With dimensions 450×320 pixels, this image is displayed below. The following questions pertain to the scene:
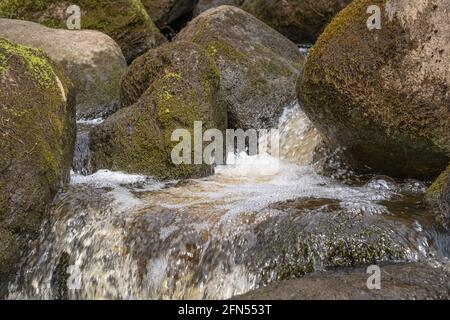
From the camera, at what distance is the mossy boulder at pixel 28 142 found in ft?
19.6

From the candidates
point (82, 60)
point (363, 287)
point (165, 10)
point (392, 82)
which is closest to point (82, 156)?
point (82, 60)

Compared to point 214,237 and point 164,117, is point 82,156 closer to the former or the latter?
point 164,117

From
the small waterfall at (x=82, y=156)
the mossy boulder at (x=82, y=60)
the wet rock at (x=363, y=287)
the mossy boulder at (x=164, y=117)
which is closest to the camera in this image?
the wet rock at (x=363, y=287)

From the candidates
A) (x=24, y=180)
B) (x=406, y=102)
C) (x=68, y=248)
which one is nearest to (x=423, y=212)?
(x=406, y=102)

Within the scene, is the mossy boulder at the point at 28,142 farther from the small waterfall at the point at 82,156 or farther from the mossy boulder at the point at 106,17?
the mossy boulder at the point at 106,17

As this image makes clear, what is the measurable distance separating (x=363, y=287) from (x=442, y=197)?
161cm

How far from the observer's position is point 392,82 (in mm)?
6484

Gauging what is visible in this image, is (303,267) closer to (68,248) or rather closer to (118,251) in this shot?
(118,251)

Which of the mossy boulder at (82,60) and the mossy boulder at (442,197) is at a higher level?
the mossy boulder at (82,60)

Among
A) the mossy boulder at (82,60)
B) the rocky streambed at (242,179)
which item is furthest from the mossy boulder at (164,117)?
the mossy boulder at (82,60)

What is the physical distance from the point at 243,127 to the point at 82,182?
103 inches

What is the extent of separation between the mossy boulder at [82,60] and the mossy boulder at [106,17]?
101cm
